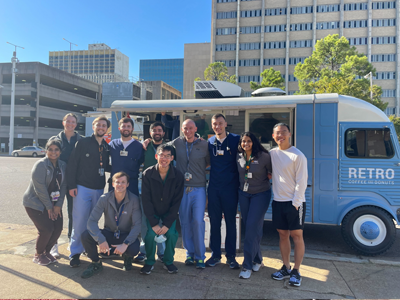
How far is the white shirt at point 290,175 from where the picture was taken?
3453 mm

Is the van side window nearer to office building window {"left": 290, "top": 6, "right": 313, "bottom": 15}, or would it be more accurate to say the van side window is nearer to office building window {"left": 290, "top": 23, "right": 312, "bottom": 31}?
office building window {"left": 290, "top": 23, "right": 312, "bottom": 31}

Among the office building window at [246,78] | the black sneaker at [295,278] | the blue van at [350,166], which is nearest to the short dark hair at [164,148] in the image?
the blue van at [350,166]

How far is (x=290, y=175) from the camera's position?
354 centimetres

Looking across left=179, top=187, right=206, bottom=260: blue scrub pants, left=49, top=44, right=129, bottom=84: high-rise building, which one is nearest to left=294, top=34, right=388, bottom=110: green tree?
left=179, top=187, right=206, bottom=260: blue scrub pants

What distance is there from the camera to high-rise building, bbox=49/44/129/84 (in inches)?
4604

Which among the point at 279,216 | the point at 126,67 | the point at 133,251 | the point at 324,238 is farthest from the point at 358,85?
the point at 126,67

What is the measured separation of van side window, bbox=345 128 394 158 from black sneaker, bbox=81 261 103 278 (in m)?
4.28

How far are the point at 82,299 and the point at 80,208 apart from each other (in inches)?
51.9

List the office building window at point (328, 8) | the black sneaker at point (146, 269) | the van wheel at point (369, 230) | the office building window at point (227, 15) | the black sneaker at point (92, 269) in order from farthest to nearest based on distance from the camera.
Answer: the office building window at point (227, 15) < the office building window at point (328, 8) < the van wheel at point (369, 230) < the black sneaker at point (146, 269) < the black sneaker at point (92, 269)

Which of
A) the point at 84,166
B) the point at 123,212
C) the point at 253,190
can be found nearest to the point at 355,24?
the point at 253,190

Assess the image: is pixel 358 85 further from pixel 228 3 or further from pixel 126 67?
pixel 126 67

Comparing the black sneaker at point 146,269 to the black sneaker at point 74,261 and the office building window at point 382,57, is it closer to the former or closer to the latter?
the black sneaker at point 74,261

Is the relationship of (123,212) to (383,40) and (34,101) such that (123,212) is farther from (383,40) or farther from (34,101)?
(383,40)

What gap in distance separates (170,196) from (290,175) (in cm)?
160
